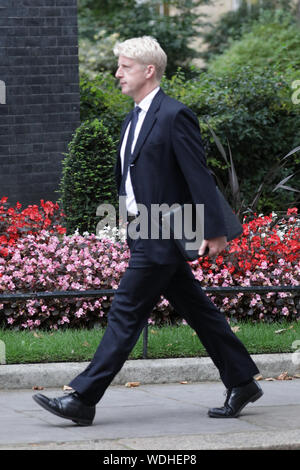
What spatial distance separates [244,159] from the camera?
13.4m

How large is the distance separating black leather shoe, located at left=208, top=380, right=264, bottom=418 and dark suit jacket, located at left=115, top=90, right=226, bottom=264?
88 centimetres

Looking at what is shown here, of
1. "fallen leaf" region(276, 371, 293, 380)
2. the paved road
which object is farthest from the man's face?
"fallen leaf" region(276, 371, 293, 380)

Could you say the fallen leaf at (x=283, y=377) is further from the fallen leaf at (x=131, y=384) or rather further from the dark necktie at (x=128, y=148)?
the dark necktie at (x=128, y=148)

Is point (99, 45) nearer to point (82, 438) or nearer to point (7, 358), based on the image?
point (7, 358)

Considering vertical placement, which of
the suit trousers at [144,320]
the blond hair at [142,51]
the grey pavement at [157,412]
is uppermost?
the blond hair at [142,51]

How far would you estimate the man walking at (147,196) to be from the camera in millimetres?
4910

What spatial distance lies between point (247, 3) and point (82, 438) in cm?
3024

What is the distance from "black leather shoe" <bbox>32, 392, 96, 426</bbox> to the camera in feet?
16.2

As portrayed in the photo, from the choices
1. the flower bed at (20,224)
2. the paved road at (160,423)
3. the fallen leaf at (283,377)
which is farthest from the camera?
the flower bed at (20,224)


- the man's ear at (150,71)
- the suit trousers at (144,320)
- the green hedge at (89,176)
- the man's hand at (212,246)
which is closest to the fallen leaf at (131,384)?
the suit trousers at (144,320)

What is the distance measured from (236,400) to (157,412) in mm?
497

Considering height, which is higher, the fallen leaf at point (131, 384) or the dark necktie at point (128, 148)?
the dark necktie at point (128, 148)

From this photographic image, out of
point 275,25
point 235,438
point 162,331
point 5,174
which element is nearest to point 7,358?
point 162,331

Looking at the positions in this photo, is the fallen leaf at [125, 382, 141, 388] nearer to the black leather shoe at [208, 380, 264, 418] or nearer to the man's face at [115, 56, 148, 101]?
the black leather shoe at [208, 380, 264, 418]
